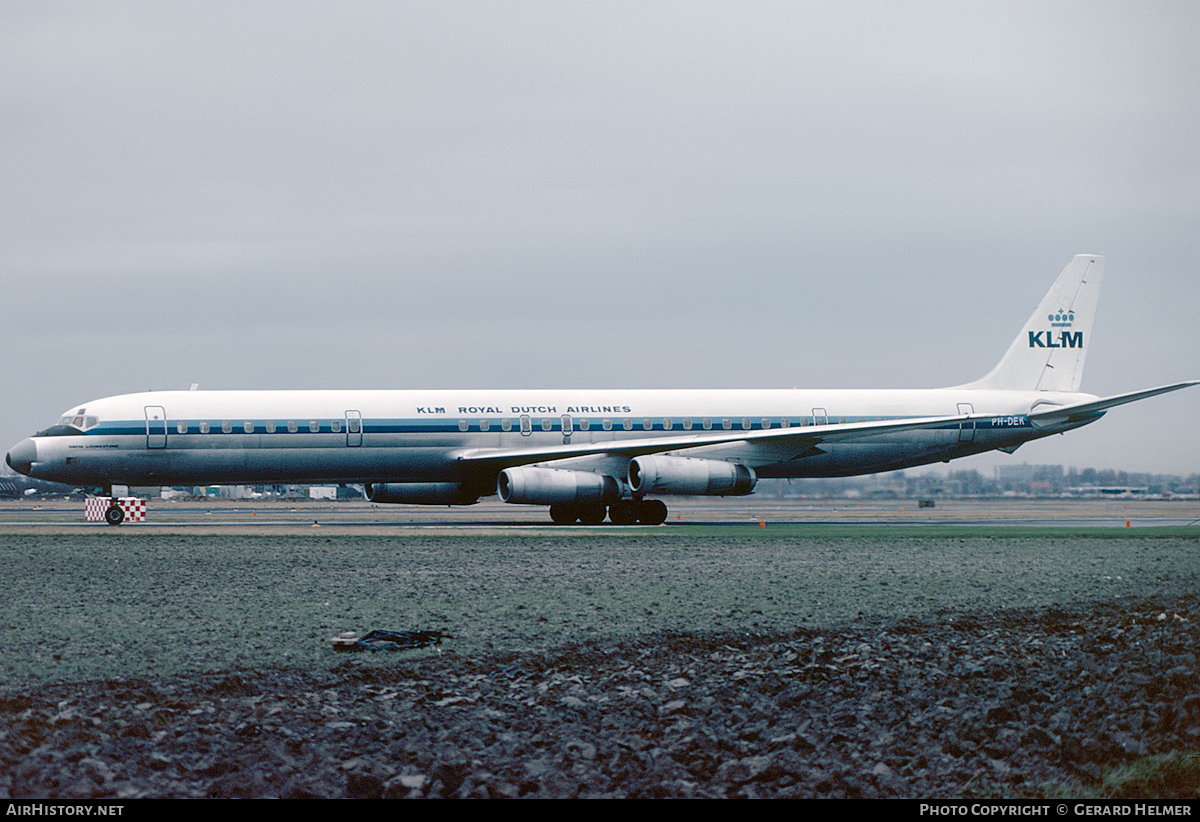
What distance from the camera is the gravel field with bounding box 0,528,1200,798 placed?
8.55 metres

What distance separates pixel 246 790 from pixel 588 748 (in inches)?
94.6

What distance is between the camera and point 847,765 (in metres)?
8.91

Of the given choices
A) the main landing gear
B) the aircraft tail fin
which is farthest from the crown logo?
the main landing gear

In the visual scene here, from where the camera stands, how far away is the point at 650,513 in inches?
1325

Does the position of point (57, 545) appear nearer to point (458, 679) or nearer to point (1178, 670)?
point (458, 679)

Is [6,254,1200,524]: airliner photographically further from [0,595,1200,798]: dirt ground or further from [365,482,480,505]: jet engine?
[0,595,1200,798]: dirt ground

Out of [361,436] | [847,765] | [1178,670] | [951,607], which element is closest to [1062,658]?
[1178,670]

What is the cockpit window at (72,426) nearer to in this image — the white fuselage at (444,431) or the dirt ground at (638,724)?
the white fuselage at (444,431)

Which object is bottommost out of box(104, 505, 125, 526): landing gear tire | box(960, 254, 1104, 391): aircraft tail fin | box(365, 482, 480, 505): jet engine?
box(104, 505, 125, 526): landing gear tire

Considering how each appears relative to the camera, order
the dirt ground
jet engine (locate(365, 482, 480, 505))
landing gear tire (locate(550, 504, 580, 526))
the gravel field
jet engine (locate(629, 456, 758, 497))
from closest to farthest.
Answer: the dirt ground < the gravel field < jet engine (locate(629, 456, 758, 497)) < landing gear tire (locate(550, 504, 580, 526)) < jet engine (locate(365, 482, 480, 505))

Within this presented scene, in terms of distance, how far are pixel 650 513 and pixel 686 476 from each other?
180 cm

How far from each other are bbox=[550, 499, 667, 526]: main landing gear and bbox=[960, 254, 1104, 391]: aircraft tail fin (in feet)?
41.7

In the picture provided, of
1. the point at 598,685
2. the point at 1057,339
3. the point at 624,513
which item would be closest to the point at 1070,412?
the point at 1057,339

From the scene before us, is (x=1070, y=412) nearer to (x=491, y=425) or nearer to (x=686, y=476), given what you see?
(x=686, y=476)
